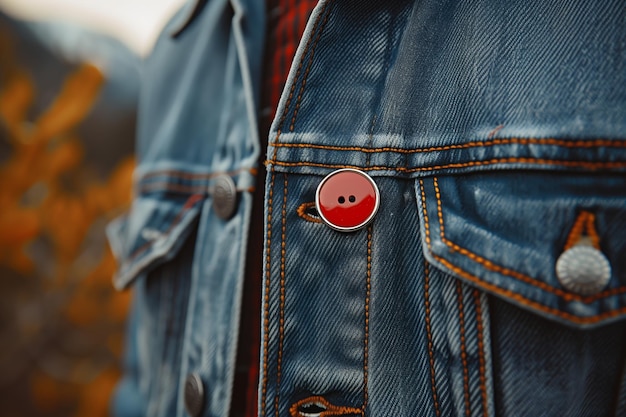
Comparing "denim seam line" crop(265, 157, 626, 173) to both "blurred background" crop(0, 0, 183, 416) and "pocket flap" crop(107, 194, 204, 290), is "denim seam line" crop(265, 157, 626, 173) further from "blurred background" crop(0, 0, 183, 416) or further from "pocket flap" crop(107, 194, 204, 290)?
"blurred background" crop(0, 0, 183, 416)

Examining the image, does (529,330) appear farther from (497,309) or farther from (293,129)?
(293,129)

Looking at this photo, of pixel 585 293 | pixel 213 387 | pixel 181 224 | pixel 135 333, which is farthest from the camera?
pixel 135 333

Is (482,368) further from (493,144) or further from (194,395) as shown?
(194,395)

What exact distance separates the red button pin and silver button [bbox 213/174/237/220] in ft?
0.62

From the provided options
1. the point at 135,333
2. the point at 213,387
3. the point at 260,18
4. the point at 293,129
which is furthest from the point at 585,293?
the point at 135,333

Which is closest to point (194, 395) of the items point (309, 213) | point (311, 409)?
point (311, 409)

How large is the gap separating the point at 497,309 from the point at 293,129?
0.33 metres

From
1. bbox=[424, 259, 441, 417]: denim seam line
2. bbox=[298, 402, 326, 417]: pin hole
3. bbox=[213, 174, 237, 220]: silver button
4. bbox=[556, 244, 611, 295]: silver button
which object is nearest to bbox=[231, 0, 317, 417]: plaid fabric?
bbox=[213, 174, 237, 220]: silver button

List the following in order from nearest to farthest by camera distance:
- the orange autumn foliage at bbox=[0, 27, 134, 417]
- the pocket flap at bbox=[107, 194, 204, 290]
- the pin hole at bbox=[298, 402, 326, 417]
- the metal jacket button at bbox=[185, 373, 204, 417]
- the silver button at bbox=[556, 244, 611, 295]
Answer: the silver button at bbox=[556, 244, 611, 295], the pin hole at bbox=[298, 402, 326, 417], the metal jacket button at bbox=[185, 373, 204, 417], the pocket flap at bbox=[107, 194, 204, 290], the orange autumn foliage at bbox=[0, 27, 134, 417]

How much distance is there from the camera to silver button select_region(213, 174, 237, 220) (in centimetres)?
74

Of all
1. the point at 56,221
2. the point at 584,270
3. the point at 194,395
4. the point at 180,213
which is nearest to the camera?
the point at 584,270

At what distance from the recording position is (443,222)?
21.6 inches

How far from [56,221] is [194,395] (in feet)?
7.43

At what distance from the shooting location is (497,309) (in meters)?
0.54
